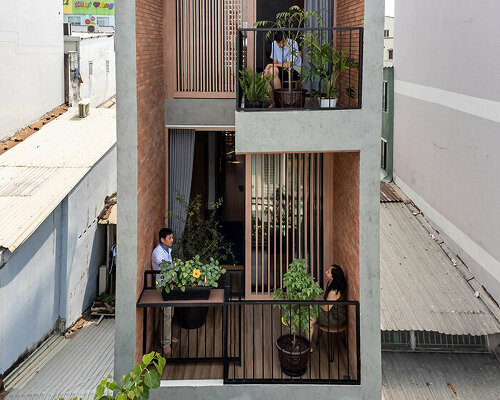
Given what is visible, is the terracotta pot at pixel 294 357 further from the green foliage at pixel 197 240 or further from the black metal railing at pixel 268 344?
the green foliage at pixel 197 240

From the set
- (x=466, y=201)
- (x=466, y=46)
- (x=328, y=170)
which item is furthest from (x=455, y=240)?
(x=328, y=170)

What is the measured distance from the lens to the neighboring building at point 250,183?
25.0 feet

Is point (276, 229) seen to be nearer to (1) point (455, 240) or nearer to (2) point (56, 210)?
(2) point (56, 210)

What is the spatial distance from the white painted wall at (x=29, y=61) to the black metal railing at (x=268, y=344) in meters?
9.67

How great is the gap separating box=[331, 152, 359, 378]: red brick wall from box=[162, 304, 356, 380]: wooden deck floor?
1.29 feet

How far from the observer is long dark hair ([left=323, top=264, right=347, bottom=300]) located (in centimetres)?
846

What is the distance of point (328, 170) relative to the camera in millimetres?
9742

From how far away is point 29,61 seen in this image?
17.2 meters

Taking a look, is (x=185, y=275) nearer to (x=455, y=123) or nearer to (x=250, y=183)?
(x=250, y=183)

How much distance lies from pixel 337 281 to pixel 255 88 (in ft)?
10.3

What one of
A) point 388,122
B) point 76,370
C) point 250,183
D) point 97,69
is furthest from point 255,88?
point 97,69

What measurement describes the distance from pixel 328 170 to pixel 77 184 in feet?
17.6

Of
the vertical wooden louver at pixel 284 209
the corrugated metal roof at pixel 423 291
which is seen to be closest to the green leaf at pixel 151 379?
the vertical wooden louver at pixel 284 209

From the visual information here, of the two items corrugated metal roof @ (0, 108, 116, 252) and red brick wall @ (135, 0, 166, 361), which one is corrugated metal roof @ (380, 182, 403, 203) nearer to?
corrugated metal roof @ (0, 108, 116, 252)
